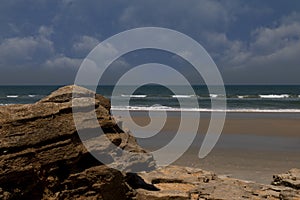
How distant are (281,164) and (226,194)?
23.5 feet

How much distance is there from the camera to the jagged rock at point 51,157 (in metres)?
6.08

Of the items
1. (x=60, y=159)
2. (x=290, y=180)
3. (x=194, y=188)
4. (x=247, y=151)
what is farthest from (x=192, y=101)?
(x=60, y=159)

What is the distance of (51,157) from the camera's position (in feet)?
20.5

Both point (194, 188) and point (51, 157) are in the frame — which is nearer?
point (51, 157)

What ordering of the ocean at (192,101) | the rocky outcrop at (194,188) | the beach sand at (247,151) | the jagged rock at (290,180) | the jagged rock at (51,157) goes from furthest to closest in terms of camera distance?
the ocean at (192,101) < the beach sand at (247,151) < the jagged rock at (290,180) < the rocky outcrop at (194,188) < the jagged rock at (51,157)

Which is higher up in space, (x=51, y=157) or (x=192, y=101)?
(x=192, y=101)

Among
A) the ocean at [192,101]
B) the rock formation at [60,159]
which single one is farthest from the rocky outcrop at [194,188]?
the ocean at [192,101]

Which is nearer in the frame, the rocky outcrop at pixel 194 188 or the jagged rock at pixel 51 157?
the jagged rock at pixel 51 157

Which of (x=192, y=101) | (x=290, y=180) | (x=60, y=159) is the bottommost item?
(x=290, y=180)

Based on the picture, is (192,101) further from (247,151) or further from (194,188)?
(194,188)

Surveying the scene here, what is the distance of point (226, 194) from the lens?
7.21 metres

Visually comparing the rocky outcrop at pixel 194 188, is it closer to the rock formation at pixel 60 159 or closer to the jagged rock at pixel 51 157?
the rock formation at pixel 60 159

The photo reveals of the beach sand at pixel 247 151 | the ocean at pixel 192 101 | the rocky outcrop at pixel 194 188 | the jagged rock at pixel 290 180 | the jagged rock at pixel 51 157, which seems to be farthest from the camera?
the ocean at pixel 192 101

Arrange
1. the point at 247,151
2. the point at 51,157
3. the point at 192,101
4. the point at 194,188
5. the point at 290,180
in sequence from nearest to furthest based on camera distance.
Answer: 1. the point at 51,157
2. the point at 194,188
3. the point at 290,180
4. the point at 247,151
5. the point at 192,101
